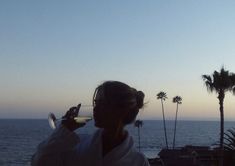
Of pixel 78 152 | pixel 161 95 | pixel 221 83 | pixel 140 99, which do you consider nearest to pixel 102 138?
pixel 78 152

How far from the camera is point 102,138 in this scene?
268 cm

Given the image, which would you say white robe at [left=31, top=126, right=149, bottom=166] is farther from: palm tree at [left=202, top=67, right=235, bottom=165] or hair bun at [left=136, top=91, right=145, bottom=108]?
palm tree at [left=202, top=67, right=235, bottom=165]

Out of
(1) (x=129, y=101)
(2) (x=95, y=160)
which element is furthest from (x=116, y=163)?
(1) (x=129, y=101)

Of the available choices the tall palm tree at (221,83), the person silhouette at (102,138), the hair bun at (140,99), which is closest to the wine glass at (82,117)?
the person silhouette at (102,138)

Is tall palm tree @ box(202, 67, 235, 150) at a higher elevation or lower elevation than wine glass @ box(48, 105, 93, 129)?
higher

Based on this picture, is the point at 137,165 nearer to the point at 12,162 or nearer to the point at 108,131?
the point at 108,131

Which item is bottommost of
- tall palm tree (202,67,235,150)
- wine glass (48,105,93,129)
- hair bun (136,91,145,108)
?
wine glass (48,105,93,129)

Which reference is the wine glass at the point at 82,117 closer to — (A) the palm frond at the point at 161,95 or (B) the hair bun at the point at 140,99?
(B) the hair bun at the point at 140,99

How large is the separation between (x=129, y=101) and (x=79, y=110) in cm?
27

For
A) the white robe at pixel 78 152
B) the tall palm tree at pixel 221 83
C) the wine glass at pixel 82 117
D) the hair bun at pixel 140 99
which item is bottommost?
the white robe at pixel 78 152

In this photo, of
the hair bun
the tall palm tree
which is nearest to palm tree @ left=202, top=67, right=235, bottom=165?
the tall palm tree

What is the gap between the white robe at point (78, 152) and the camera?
2473mm

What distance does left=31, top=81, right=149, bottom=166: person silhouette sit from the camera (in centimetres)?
248

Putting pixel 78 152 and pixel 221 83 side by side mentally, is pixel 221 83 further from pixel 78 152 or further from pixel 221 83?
pixel 78 152
